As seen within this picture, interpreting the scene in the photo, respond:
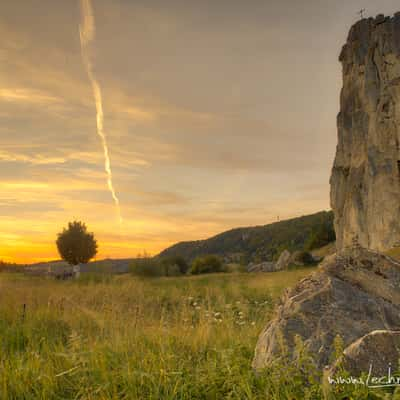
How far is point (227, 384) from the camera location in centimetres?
343

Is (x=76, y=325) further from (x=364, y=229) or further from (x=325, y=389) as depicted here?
(x=364, y=229)

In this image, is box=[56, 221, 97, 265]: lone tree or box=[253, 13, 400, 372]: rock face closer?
box=[253, 13, 400, 372]: rock face

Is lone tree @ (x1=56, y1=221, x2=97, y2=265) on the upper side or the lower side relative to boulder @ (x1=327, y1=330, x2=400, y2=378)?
upper

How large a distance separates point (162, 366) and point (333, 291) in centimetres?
178

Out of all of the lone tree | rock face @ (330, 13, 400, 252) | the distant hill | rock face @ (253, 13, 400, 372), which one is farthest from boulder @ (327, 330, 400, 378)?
the distant hill

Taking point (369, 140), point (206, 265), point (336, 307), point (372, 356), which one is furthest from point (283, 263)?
point (372, 356)

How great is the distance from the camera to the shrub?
148 feet

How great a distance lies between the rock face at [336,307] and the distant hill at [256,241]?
8574 centimetres

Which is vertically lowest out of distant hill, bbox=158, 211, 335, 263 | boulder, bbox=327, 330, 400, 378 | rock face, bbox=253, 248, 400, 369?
boulder, bbox=327, 330, 400, 378

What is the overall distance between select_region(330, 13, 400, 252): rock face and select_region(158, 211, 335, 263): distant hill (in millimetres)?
57392

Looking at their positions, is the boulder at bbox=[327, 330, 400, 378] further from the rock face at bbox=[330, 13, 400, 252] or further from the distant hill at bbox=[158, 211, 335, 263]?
the distant hill at bbox=[158, 211, 335, 263]

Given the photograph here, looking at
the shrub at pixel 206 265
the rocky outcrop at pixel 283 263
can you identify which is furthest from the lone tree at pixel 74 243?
the rocky outcrop at pixel 283 263

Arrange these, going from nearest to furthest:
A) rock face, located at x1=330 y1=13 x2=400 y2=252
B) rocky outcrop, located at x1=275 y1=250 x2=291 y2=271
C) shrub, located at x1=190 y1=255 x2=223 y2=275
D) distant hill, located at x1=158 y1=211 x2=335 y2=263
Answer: rock face, located at x1=330 y1=13 x2=400 y2=252, shrub, located at x1=190 y1=255 x2=223 y2=275, rocky outcrop, located at x1=275 y1=250 x2=291 y2=271, distant hill, located at x1=158 y1=211 x2=335 y2=263

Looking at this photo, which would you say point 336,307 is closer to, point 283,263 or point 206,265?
point 206,265
